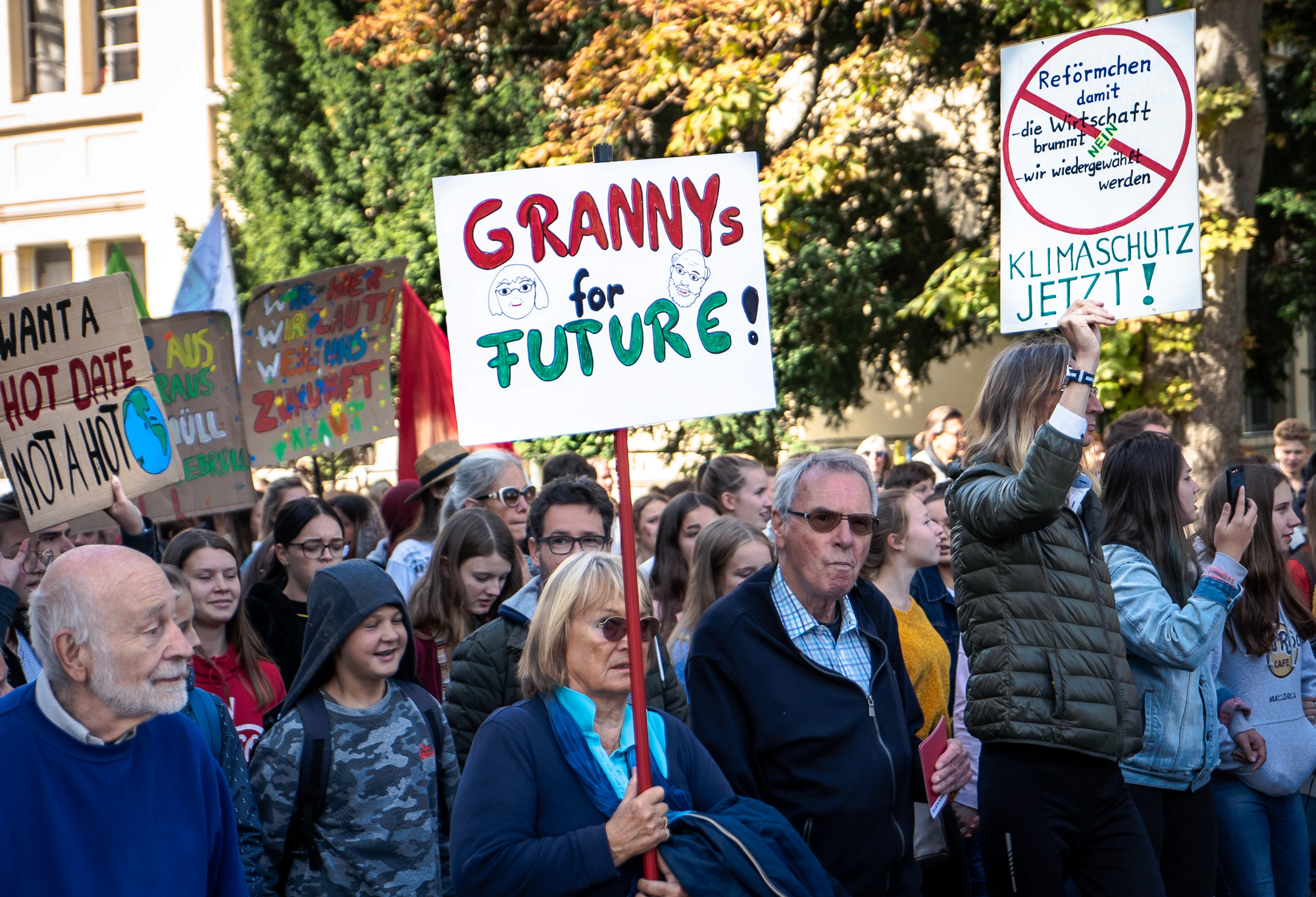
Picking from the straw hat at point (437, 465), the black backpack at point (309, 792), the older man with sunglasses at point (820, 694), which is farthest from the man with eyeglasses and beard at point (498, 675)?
the straw hat at point (437, 465)

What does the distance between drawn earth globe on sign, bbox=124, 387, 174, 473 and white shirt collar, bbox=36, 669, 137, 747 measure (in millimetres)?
2911

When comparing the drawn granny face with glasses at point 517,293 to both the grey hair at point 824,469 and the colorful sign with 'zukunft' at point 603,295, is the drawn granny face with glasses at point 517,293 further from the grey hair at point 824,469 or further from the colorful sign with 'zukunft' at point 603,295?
the grey hair at point 824,469

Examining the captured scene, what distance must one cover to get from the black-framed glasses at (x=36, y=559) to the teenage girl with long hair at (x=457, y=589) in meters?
1.49

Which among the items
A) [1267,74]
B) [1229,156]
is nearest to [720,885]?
[1229,156]

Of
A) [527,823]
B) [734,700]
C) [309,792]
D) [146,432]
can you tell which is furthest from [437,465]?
[527,823]

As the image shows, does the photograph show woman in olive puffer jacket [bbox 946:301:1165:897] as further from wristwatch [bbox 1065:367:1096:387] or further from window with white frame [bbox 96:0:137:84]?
window with white frame [bbox 96:0:137:84]

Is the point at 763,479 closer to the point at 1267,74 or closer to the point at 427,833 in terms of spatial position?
the point at 427,833

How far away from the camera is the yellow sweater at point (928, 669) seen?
189 inches

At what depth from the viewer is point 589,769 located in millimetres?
3080

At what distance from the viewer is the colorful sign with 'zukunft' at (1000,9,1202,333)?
14.5 ft

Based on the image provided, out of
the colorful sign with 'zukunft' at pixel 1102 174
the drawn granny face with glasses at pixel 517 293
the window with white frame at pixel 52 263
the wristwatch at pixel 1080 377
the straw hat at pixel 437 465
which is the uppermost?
the window with white frame at pixel 52 263

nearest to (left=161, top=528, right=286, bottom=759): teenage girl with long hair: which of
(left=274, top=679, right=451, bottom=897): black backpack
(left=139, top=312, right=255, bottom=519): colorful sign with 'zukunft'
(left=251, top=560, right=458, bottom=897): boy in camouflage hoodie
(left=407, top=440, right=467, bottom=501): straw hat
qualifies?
(left=251, top=560, right=458, bottom=897): boy in camouflage hoodie

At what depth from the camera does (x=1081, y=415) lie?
11.8ft

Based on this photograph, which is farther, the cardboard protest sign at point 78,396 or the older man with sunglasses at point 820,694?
the cardboard protest sign at point 78,396
